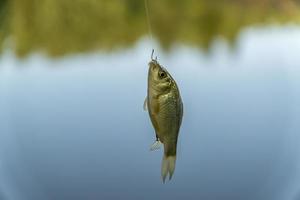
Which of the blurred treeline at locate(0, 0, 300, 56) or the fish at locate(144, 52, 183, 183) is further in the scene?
the blurred treeline at locate(0, 0, 300, 56)

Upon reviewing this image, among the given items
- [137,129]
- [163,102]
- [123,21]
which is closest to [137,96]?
[137,129]

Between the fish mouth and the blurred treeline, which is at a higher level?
the blurred treeline

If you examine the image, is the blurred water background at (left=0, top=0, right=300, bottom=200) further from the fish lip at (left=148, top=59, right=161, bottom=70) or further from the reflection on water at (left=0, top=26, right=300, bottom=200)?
the fish lip at (left=148, top=59, right=161, bottom=70)

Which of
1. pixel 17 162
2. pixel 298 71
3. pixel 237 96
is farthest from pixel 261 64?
pixel 17 162

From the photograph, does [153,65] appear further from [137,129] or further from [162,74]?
[137,129]

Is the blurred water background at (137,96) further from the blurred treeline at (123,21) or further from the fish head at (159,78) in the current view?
the fish head at (159,78)

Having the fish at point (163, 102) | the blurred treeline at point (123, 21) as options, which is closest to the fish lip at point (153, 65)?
the fish at point (163, 102)

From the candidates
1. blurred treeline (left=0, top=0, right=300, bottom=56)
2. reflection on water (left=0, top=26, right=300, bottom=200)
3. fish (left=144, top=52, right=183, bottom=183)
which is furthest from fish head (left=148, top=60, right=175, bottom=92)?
blurred treeline (left=0, top=0, right=300, bottom=56)

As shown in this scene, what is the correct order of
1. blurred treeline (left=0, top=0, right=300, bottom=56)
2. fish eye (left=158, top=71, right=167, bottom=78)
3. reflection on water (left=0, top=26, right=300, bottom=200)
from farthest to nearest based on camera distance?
blurred treeline (left=0, top=0, right=300, bottom=56) < reflection on water (left=0, top=26, right=300, bottom=200) < fish eye (left=158, top=71, right=167, bottom=78)
